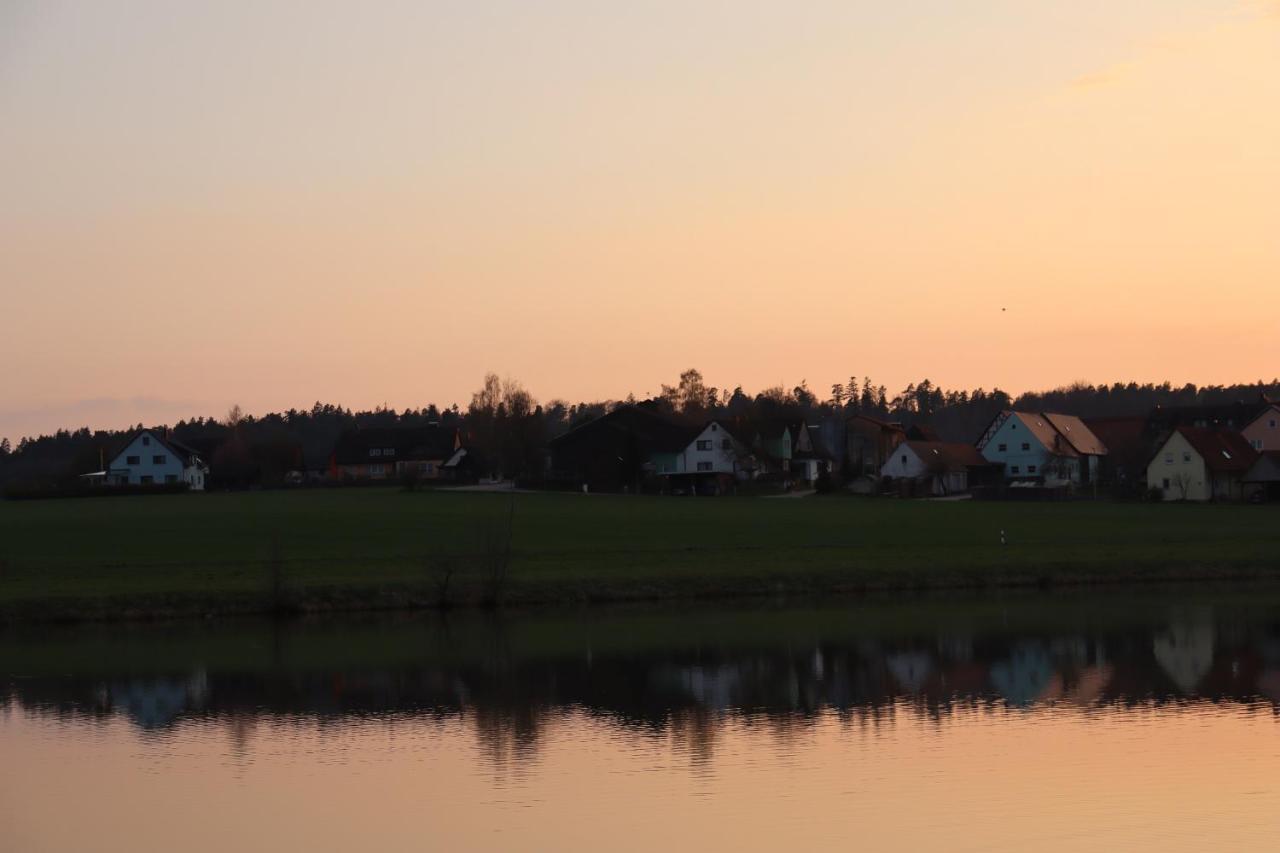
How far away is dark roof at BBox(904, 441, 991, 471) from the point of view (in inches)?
4166

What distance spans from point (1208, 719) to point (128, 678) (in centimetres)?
2329

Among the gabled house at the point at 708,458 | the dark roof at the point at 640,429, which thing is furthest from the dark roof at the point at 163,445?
the gabled house at the point at 708,458

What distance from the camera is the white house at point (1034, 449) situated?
113750 millimetres

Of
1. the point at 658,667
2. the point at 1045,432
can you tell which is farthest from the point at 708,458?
the point at 658,667

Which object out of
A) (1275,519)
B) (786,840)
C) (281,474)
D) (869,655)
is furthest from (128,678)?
(281,474)

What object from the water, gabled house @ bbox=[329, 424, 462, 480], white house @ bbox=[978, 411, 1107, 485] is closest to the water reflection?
the water

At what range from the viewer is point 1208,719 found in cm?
2781

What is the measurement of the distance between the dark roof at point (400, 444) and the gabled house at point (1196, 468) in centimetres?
6862

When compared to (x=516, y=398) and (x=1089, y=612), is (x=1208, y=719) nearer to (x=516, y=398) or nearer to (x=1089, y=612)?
(x=1089, y=612)

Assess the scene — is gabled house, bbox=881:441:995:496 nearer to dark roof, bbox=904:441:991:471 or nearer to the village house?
dark roof, bbox=904:441:991:471

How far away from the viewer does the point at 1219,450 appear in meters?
97.3

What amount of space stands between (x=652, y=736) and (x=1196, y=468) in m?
75.8

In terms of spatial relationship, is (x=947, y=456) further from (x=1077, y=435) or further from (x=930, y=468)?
(x=1077, y=435)

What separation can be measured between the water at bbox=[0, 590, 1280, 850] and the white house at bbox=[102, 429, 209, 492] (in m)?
88.4
